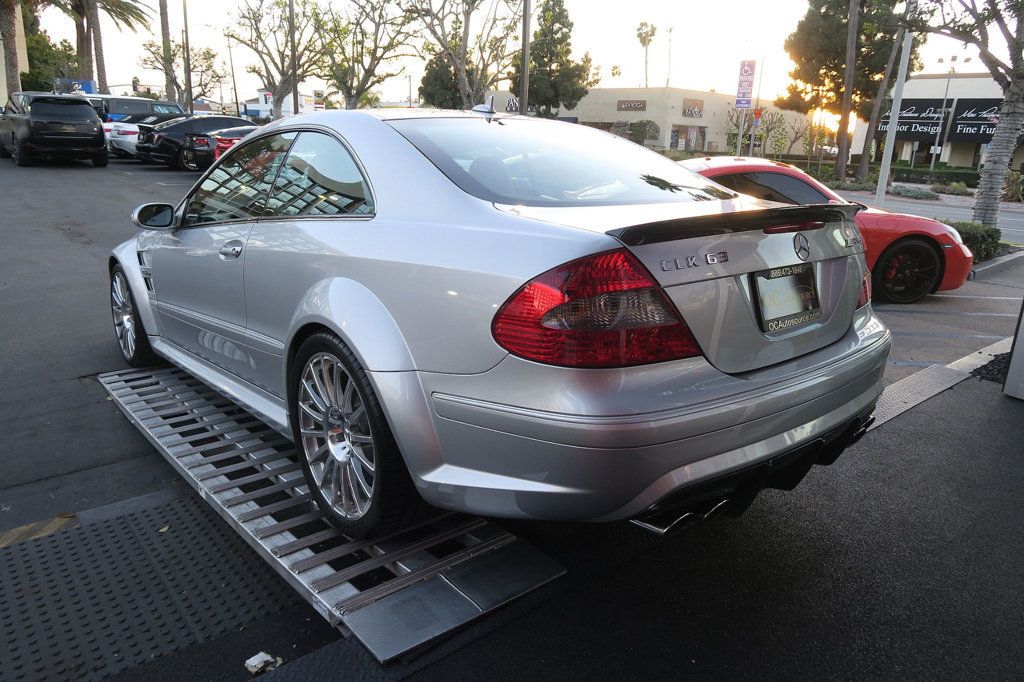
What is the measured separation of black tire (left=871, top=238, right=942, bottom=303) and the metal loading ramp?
6.41 m

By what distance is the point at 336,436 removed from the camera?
2.89 meters

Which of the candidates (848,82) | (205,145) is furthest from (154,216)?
(848,82)

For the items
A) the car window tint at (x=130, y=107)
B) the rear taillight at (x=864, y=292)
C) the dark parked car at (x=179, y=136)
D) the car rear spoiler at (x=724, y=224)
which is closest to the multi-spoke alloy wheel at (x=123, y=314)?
the car rear spoiler at (x=724, y=224)

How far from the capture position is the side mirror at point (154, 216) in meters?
4.20

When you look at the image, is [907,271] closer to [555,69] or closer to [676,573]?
[676,573]

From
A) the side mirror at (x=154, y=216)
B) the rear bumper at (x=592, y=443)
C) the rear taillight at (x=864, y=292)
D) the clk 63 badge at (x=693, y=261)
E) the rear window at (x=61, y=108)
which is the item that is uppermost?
the rear window at (x=61, y=108)

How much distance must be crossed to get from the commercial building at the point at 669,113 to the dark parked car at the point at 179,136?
128 feet

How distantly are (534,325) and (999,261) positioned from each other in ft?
36.4

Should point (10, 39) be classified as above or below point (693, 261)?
above

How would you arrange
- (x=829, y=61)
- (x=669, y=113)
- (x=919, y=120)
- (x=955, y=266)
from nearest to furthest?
(x=955, y=266) → (x=829, y=61) → (x=919, y=120) → (x=669, y=113)

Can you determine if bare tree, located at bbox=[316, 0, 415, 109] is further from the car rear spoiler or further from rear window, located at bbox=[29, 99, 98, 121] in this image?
the car rear spoiler

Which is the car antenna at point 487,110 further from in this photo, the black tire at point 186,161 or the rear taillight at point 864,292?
the black tire at point 186,161

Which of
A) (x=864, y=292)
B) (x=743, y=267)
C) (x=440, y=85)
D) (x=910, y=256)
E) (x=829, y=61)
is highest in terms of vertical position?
(x=829, y=61)

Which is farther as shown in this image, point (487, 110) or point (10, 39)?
point (10, 39)
